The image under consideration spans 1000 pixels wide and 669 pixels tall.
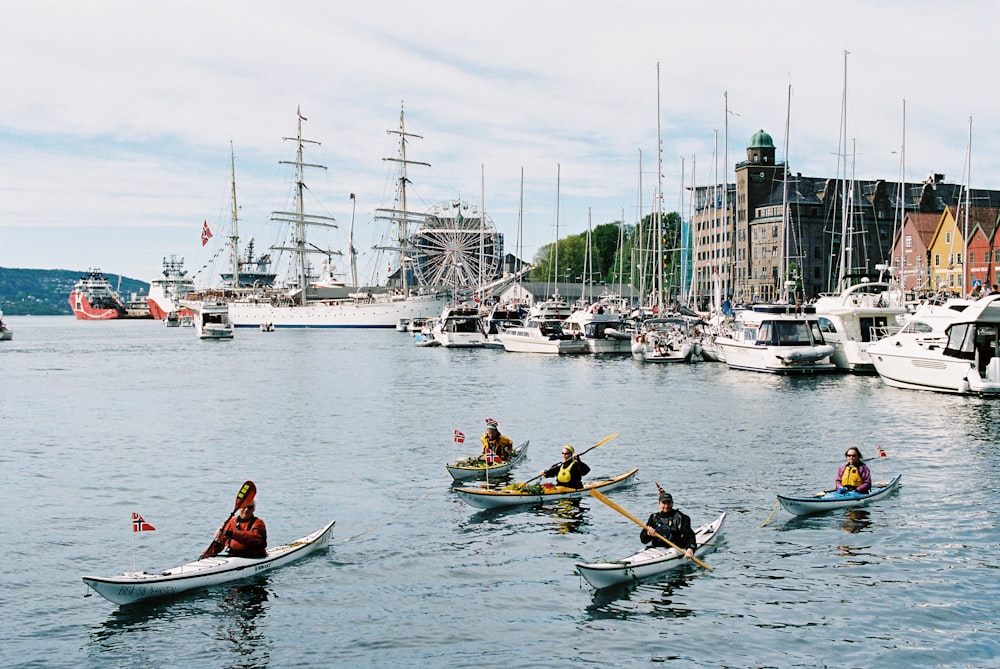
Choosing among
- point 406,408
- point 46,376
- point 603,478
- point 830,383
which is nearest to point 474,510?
point 603,478

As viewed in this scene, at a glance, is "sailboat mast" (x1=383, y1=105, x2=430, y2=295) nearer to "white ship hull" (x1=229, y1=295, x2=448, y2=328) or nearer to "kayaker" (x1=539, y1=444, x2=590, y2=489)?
"white ship hull" (x1=229, y1=295, x2=448, y2=328)

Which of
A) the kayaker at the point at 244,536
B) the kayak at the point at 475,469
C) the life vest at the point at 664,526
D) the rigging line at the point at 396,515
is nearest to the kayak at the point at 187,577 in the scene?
the kayaker at the point at 244,536

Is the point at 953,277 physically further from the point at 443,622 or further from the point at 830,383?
the point at 443,622

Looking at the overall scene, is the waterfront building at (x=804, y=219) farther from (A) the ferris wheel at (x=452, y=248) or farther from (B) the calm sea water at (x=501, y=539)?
(B) the calm sea water at (x=501, y=539)

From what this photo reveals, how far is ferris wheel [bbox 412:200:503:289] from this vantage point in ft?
592

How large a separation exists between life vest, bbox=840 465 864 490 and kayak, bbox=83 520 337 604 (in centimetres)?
1410

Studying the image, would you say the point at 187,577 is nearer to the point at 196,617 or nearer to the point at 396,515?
the point at 196,617

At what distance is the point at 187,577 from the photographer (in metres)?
18.4

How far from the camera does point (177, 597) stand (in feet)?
60.1

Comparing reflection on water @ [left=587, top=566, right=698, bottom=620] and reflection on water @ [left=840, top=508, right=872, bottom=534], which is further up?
reflection on water @ [left=840, top=508, right=872, bottom=534]

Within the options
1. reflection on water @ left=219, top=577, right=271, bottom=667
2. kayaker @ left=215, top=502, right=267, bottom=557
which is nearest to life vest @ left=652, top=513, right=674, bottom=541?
reflection on water @ left=219, top=577, right=271, bottom=667

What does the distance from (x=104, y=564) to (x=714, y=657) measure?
13545 mm

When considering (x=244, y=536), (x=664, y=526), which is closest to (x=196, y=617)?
(x=244, y=536)

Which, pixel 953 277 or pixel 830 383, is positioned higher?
pixel 953 277
